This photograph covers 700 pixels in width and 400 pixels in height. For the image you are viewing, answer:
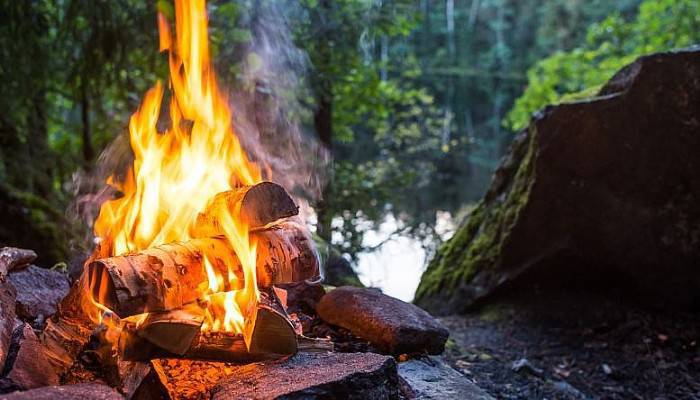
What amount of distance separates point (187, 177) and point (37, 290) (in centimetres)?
87

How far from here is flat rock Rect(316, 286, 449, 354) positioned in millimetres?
2549

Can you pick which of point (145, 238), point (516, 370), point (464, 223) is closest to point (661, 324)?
point (516, 370)

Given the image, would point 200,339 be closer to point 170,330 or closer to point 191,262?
point 170,330

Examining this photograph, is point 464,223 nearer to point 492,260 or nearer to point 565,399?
point 492,260

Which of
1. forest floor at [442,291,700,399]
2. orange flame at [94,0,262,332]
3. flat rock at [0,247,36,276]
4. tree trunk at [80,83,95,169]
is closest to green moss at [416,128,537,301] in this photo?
forest floor at [442,291,700,399]

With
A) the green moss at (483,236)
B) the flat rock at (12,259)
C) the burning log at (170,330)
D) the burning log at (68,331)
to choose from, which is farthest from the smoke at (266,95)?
the burning log at (170,330)

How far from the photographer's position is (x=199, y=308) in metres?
2.12

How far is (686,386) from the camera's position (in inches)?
125

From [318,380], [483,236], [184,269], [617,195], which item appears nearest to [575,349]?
[617,195]

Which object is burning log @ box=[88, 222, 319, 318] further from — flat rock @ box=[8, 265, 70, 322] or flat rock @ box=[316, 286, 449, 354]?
flat rock @ box=[8, 265, 70, 322]

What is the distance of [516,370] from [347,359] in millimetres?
1823

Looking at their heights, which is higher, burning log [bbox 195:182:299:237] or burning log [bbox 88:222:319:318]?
burning log [bbox 195:182:299:237]

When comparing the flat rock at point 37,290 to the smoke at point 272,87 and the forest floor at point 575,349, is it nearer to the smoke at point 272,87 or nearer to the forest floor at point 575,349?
the forest floor at point 575,349

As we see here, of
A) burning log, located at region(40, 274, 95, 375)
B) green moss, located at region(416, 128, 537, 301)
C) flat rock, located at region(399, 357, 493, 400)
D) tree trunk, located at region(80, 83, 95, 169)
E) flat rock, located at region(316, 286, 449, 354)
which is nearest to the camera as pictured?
burning log, located at region(40, 274, 95, 375)
